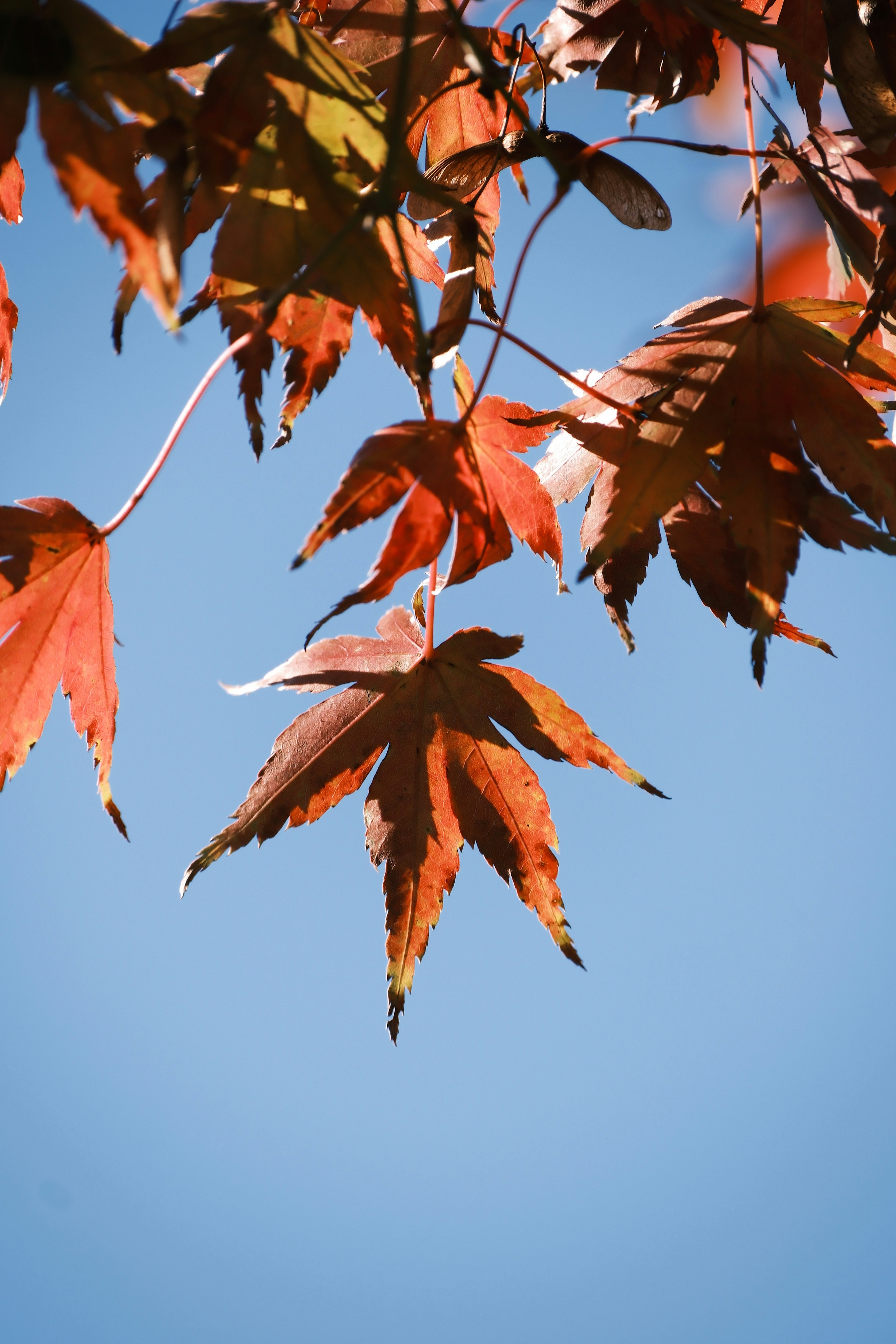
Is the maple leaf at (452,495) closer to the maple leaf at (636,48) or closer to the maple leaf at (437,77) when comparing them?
the maple leaf at (437,77)

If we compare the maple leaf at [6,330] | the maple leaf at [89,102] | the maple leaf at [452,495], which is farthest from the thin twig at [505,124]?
the maple leaf at [6,330]

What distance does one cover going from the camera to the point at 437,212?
0.61 metres

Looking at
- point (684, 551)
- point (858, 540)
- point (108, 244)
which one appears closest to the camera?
point (108, 244)

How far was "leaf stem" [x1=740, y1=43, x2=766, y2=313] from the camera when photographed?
534 mm

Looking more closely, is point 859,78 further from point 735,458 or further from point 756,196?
point 735,458

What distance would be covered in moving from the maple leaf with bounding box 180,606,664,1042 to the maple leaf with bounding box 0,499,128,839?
0.10 m

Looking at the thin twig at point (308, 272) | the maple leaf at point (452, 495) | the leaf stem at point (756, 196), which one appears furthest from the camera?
the leaf stem at point (756, 196)

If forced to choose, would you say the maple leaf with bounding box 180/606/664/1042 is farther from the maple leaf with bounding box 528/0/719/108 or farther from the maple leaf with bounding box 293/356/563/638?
the maple leaf with bounding box 528/0/719/108

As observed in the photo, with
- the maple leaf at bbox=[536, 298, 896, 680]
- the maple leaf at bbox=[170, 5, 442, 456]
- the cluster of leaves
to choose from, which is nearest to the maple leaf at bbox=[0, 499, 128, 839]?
the cluster of leaves

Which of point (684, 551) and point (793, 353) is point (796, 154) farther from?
point (684, 551)

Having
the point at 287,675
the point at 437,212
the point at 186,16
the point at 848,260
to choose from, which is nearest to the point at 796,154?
the point at 848,260

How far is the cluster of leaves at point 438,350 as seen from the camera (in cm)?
38

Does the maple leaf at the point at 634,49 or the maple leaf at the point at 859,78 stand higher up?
the maple leaf at the point at 634,49

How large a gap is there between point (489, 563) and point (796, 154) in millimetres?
315
